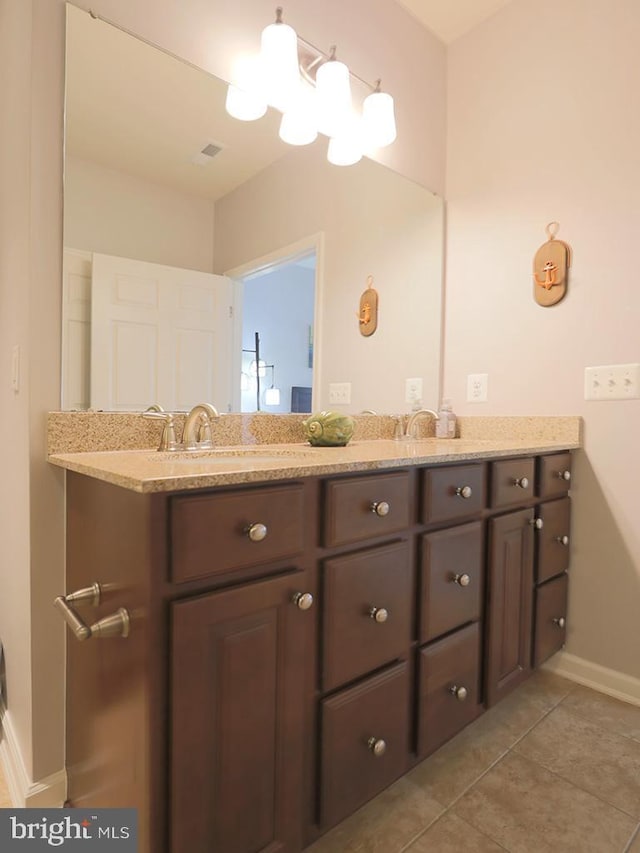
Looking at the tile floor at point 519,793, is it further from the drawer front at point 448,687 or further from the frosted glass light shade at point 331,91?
the frosted glass light shade at point 331,91

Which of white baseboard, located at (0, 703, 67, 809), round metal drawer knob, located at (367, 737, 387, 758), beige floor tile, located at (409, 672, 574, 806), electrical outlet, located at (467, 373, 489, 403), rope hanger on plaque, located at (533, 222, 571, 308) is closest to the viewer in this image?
round metal drawer knob, located at (367, 737, 387, 758)

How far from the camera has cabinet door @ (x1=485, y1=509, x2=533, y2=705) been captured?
143 cm

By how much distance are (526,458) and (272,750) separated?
1097mm

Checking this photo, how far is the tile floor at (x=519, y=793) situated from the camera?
111cm

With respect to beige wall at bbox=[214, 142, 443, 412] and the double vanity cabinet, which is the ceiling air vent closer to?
beige wall at bbox=[214, 142, 443, 412]

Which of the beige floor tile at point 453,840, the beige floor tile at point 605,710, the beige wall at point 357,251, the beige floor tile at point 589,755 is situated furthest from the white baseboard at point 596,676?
the beige wall at point 357,251

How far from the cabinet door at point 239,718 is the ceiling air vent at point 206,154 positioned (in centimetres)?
124

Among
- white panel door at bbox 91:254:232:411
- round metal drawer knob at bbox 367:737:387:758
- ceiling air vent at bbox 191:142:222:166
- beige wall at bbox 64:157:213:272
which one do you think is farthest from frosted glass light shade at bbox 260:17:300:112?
round metal drawer knob at bbox 367:737:387:758

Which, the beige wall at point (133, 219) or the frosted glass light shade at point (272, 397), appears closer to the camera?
the beige wall at point (133, 219)

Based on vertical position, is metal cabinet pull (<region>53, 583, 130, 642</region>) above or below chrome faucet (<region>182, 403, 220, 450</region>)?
below

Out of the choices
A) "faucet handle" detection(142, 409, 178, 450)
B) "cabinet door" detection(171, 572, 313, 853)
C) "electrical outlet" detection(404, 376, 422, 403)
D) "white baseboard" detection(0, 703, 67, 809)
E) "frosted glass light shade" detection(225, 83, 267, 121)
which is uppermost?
"frosted glass light shade" detection(225, 83, 267, 121)

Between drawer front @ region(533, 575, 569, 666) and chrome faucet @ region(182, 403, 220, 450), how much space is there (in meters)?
1.19

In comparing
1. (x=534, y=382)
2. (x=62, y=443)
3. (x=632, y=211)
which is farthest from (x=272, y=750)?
(x=632, y=211)

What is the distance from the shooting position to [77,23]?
119 centimetres
